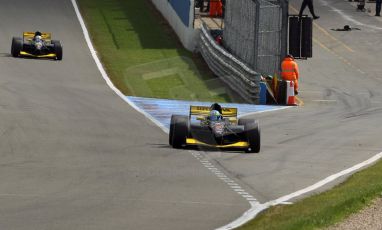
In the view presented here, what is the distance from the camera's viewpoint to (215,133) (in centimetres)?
2122

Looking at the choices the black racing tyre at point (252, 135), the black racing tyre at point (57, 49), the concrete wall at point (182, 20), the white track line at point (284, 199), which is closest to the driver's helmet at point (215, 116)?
the black racing tyre at point (252, 135)

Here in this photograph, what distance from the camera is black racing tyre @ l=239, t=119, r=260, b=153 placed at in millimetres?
21062

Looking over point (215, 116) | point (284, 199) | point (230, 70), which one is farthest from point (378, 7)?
point (284, 199)

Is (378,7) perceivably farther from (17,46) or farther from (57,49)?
(17,46)

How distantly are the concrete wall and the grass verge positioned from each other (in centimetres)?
2458

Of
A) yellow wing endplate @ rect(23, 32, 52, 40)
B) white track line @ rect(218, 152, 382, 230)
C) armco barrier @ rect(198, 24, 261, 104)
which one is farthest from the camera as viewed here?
yellow wing endplate @ rect(23, 32, 52, 40)

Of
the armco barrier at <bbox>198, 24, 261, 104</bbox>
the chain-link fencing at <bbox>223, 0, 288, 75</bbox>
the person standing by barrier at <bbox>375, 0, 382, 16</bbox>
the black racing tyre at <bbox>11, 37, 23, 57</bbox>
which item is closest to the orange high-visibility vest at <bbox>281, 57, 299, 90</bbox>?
the armco barrier at <bbox>198, 24, 261, 104</bbox>

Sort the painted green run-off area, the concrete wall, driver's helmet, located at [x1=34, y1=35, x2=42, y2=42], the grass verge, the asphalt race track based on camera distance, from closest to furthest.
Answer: the grass verge, the asphalt race track, the painted green run-off area, driver's helmet, located at [x1=34, y1=35, x2=42, y2=42], the concrete wall

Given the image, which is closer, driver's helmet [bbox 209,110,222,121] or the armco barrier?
driver's helmet [bbox 209,110,222,121]

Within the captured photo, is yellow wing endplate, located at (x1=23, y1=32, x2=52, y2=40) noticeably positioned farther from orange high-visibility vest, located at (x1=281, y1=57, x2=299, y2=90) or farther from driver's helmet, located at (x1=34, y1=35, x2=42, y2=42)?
orange high-visibility vest, located at (x1=281, y1=57, x2=299, y2=90)

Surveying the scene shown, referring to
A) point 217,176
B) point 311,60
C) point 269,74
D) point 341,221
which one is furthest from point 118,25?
point 341,221

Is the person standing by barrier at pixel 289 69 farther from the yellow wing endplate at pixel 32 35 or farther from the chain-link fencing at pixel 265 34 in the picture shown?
the yellow wing endplate at pixel 32 35

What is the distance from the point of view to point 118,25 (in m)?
47.2

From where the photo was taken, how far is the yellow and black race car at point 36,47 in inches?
1475
